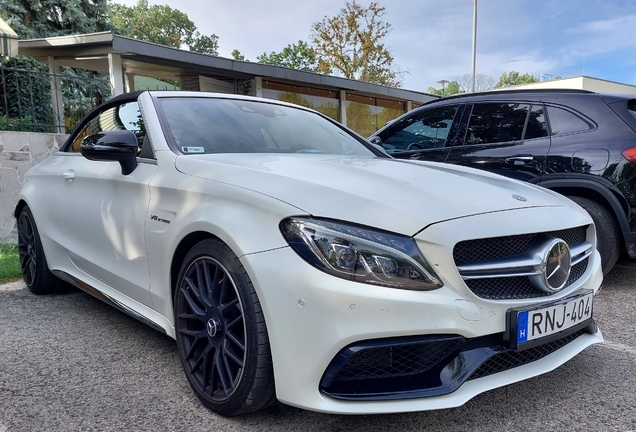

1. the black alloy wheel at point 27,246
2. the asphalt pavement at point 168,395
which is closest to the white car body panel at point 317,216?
the asphalt pavement at point 168,395

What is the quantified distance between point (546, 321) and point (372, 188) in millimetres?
814

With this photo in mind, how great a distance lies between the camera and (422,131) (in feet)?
16.5

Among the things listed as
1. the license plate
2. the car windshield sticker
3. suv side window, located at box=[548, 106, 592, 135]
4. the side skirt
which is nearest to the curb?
the side skirt

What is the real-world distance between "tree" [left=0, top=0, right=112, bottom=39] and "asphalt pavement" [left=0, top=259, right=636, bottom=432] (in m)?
14.2

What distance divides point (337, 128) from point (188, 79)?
9.86 m

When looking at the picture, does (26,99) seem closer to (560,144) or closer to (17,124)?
(17,124)

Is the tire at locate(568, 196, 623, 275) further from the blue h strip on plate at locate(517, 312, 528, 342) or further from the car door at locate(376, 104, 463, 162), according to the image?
the blue h strip on plate at locate(517, 312, 528, 342)

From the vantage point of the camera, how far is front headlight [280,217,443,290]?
1.65 meters

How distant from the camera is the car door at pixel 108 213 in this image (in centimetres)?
251

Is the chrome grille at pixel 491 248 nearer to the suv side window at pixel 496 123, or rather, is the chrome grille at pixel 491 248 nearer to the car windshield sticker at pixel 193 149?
the car windshield sticker at pixel 193 149

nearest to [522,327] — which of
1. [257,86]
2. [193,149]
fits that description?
[193,149]

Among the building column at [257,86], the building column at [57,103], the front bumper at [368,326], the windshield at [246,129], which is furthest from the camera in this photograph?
the building column at [257,86]

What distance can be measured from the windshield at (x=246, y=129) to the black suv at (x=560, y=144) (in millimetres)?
1029

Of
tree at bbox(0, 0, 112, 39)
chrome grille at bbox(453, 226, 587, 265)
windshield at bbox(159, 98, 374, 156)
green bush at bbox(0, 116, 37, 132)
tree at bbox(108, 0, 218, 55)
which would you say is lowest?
chrome grille at bbox(453, 226, 587, 265)
